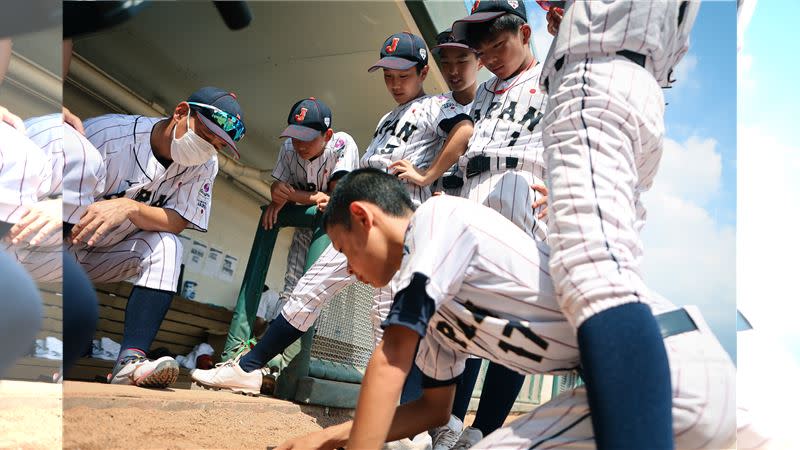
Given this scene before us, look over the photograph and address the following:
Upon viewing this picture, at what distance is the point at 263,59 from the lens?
2230mm

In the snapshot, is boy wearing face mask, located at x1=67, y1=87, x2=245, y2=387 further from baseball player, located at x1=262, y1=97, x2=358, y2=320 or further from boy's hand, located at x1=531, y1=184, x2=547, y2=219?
boy's hand, located at x1=531, y1=184, x2=547, y2=219

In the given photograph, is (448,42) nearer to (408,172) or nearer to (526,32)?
(526,32)

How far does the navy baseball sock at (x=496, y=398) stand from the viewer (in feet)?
4.92

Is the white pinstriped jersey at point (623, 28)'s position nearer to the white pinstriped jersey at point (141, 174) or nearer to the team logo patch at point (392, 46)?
the white pinstriped jersey at point (141, 174)

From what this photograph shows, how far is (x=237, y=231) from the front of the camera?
11.9 ft

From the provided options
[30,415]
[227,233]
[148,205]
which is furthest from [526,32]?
[227,233]

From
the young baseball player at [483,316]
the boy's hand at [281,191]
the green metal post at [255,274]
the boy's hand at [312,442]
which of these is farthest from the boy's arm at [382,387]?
the boy's hand at [281,191]

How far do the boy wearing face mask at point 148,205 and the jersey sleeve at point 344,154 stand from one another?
1.79ft

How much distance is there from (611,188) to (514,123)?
796 mm

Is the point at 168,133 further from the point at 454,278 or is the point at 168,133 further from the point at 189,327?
the point at 189,327

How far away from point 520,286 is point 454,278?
106 mm

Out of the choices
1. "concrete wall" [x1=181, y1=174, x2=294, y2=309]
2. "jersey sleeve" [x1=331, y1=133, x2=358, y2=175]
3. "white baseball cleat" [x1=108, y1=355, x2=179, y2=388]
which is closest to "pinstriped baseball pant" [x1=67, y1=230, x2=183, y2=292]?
"white baseball cleat" [x1=108, y1=355, x2=179, y2=388]

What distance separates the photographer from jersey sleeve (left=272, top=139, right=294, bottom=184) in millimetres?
2285

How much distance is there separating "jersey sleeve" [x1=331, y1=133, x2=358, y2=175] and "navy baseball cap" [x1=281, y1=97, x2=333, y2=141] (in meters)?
0.08
